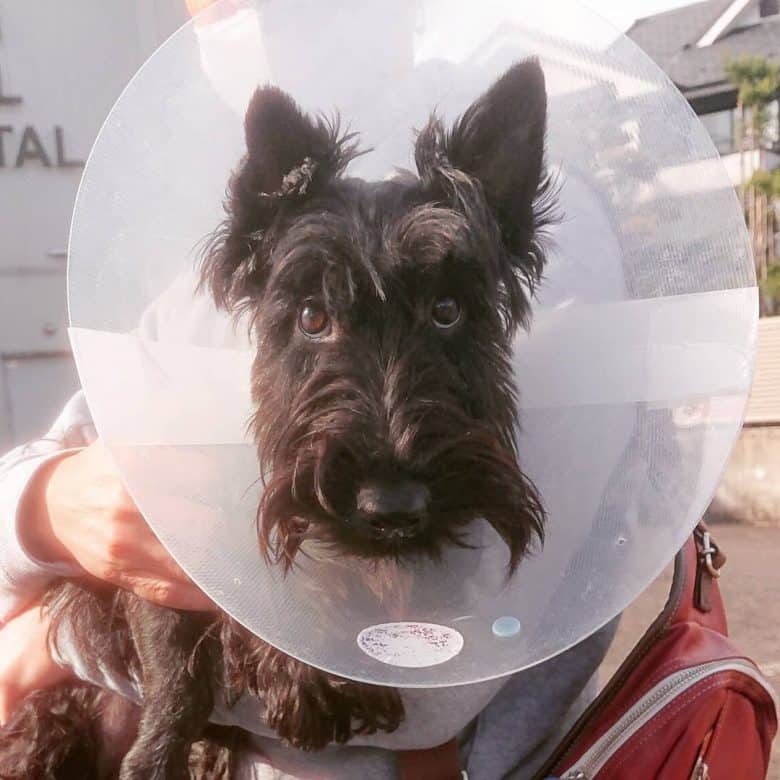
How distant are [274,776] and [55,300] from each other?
420 centimetres

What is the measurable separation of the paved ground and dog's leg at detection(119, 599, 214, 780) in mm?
1468

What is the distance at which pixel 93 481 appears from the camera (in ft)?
3.84

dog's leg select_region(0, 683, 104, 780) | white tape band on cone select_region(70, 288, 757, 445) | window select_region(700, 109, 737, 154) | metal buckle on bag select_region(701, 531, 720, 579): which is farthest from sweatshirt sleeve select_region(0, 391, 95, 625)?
window select_region(700, 109, 737, 154)

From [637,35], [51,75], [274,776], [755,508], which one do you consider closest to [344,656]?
[274,776]

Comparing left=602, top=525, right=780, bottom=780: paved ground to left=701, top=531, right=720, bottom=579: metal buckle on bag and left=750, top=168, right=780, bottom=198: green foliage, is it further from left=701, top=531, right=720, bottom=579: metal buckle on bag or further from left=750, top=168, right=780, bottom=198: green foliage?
left=750, top=168, right=780, bottom=198: green foliage

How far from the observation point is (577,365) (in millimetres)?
998

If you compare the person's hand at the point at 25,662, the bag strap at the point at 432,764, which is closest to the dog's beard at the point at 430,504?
the bag strap at the point at 432,764

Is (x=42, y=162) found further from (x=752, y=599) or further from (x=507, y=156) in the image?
(x=507, y=156)

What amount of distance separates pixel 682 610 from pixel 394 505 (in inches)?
19.4

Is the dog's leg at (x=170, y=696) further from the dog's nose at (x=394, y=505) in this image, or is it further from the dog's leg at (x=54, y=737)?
the dog's nose at (x=394, y=505)

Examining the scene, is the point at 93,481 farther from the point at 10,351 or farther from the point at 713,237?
the point at 10,351

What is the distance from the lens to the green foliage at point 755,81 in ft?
44.4

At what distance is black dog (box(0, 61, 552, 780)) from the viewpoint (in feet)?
3.08

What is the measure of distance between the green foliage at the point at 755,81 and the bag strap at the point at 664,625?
13.9m
